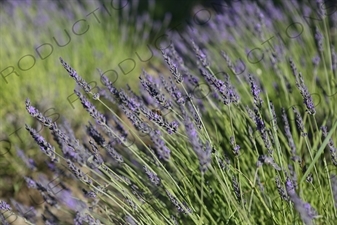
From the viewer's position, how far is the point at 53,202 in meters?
1.66

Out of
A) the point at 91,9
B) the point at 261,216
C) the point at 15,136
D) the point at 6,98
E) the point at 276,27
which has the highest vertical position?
the point at 91,9

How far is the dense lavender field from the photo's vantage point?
135 centimetres

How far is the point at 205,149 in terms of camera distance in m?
1.30

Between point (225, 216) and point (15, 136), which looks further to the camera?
point (15, 136)

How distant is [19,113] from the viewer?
8.63 ft

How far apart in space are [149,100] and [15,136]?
924 millimetres

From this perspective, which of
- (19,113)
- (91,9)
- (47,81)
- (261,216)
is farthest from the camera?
(91,9)

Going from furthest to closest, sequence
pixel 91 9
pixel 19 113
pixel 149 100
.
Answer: pixel 91 9 → pixel 19 113 → pixel 149 100

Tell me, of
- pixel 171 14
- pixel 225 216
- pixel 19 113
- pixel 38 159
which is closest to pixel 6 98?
pixel 19 113

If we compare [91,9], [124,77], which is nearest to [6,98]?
[124,77]

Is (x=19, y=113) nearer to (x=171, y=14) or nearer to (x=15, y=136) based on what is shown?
(x=15, y=136)

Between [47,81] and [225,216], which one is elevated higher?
[47,81]

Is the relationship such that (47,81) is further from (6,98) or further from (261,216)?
(261,216)

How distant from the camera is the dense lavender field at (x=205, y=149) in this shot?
4.42ft
